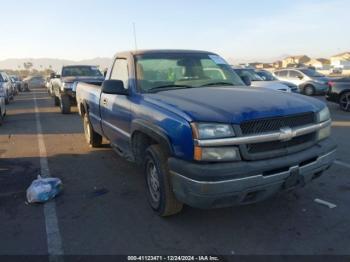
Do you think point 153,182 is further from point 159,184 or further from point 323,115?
point 323,115

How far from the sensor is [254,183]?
3393 mm

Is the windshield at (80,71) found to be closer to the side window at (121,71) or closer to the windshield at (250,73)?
the windshield at (250,73)

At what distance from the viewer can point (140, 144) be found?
4543 millimetres

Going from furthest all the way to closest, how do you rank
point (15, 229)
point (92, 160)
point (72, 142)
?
point (72, 142) → point (92, 160) → point (15, 229)

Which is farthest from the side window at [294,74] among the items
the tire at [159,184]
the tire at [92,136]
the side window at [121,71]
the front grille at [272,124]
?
the tire at [159,184]

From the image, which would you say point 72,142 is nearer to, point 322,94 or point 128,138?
point 128,138

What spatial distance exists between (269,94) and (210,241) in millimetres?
1757

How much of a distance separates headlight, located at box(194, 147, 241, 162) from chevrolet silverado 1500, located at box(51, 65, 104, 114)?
10.3 m

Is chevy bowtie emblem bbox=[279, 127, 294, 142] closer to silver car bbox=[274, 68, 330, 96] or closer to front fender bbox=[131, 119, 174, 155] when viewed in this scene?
front fender bbox=[131, 119, 174, 155]

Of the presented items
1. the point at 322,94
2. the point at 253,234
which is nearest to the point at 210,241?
the point at 253,234

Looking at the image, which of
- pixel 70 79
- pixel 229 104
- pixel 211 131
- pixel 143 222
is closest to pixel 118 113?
pixel 143 222

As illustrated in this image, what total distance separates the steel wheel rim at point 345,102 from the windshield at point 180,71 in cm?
930

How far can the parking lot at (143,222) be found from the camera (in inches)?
141

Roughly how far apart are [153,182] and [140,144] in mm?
534
